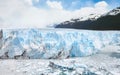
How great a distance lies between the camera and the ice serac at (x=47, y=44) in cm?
1833

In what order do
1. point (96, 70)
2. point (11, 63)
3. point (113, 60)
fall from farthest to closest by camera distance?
point (11, 63)
point (113, 60)
point (96, 70)

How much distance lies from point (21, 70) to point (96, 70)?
176 inches

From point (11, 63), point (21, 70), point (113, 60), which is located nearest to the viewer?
point (21, 70)

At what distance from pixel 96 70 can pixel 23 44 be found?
7.32 m

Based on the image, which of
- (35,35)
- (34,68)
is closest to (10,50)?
(35,35)

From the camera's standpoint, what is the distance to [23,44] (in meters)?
18.3

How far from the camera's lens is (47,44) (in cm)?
1858

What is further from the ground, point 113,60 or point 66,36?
point 66,36

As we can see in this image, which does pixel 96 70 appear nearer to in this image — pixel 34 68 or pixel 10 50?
pixel 34 68

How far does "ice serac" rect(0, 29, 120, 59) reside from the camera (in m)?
18.3

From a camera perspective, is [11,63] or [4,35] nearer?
[11,63]

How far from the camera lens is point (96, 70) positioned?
510 inches

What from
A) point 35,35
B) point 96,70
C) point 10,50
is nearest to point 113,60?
point 96,70

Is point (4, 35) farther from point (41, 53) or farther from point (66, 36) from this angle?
point (66, 36)
